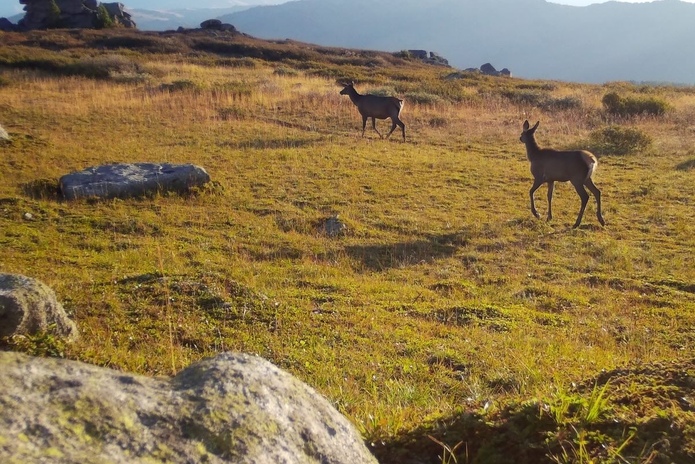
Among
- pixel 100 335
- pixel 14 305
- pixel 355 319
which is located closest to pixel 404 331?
pixel 355 319

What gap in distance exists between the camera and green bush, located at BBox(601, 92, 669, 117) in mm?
25078

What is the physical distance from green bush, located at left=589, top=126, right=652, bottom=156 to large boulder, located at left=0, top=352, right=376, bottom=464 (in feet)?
59.7

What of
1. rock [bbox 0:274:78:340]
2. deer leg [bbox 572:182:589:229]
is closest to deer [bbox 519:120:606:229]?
deer leg [bbox 572:182:589:229]

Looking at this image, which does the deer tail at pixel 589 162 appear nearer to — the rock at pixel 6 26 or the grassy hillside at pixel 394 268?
the grassy hillside at pixel 394 268

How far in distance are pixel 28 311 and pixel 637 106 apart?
2587cm

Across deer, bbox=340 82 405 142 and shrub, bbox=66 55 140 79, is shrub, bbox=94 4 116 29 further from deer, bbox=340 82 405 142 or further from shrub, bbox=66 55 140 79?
deer, bbox=340 82 405 142

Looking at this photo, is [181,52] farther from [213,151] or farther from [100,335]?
[100,335]

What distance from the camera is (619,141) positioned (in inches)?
747

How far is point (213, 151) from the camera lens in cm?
1619

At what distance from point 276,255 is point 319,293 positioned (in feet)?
6.52

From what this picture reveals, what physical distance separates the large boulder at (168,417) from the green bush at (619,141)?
18184 mm

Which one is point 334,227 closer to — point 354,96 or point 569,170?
point 569,170

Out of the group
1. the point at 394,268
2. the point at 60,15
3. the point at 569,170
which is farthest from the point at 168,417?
the point at 60,15

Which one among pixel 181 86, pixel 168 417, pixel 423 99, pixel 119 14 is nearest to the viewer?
pixel 168 417
